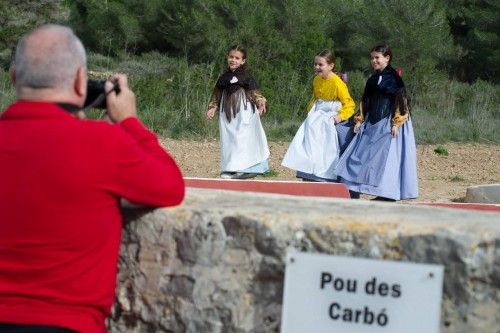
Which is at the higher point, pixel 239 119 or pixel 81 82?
pixel 81 82

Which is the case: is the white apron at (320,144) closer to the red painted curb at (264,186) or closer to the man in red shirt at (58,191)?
the red painted curb at (264,186)

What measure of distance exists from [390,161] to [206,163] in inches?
131

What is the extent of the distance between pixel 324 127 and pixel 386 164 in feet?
3.21

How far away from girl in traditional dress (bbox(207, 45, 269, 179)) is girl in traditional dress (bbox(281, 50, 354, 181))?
570 mm

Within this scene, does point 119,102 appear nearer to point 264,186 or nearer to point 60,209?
point 60,209

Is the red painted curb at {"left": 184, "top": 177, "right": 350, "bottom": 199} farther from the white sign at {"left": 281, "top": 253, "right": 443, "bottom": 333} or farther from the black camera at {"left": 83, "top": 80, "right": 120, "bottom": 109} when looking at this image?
the white sign at {"left": 281, "top": 253, "right": 443, "bottom": 333}

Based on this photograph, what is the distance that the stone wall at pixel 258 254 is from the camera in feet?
7.23

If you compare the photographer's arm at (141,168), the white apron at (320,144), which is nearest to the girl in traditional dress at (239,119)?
the white apron at (320,144)

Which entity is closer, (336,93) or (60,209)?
(60,209)

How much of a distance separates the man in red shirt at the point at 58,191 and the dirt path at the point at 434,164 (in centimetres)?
683

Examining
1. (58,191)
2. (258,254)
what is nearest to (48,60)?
(58,191)

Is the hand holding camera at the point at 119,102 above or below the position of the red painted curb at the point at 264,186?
above

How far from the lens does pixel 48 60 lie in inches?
89.9

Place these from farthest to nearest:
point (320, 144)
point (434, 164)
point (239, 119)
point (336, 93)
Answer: point (434, 164), point (239, 119), point (320, 144), point (336, 93)
